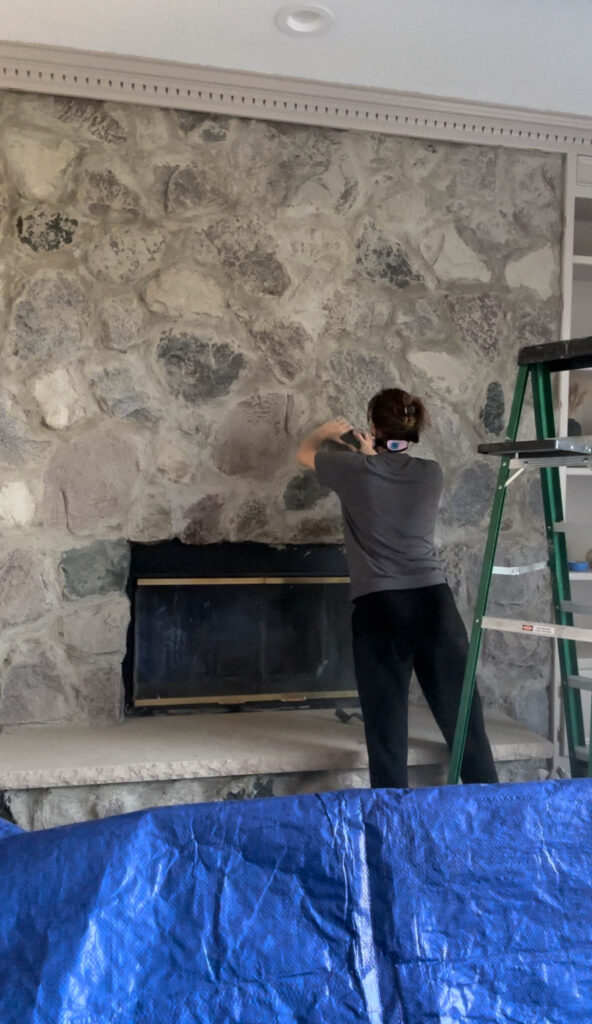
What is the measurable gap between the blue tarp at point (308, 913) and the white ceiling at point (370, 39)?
2015mm

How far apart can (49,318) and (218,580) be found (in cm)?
97

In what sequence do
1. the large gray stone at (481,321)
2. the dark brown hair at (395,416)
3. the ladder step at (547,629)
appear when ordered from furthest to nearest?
the large gray stone at (481,321) < the dark brown hair at (395,416) < the ladder step at (547,629)

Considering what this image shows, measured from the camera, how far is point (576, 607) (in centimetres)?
218

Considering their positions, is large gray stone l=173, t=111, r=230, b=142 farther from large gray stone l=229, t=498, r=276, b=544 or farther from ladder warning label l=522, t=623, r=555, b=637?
ladder warning label l=522, t=623, r=555, b=637

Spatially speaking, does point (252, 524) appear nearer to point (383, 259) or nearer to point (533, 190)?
point (383, 259)

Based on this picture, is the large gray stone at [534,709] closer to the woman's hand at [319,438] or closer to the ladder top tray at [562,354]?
the woman's hand at [319,438]

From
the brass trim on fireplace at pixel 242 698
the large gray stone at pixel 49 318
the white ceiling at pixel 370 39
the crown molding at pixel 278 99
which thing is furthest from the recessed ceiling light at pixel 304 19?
the brass trim on fireplace at pixel 242 698

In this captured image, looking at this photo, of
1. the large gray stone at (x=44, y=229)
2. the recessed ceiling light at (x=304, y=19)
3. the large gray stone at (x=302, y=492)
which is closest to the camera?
the recessed ceiling light at (x=304, y=19)

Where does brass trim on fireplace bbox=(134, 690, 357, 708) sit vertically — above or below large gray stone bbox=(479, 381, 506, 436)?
below

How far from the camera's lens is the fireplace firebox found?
2.77 m

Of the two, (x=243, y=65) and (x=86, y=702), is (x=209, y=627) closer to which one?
(x=86, y=702)

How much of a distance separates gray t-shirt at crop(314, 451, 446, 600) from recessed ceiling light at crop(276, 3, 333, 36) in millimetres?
1148

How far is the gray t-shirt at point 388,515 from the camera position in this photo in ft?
7.86

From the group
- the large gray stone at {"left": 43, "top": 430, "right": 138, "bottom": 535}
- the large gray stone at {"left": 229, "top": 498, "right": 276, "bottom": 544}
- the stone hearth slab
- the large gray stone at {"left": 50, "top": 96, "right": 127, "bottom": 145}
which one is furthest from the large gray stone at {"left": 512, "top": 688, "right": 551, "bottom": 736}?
the large gray stone at {"left": 50, "top": 96, "right": 127, "bottom": 145}
